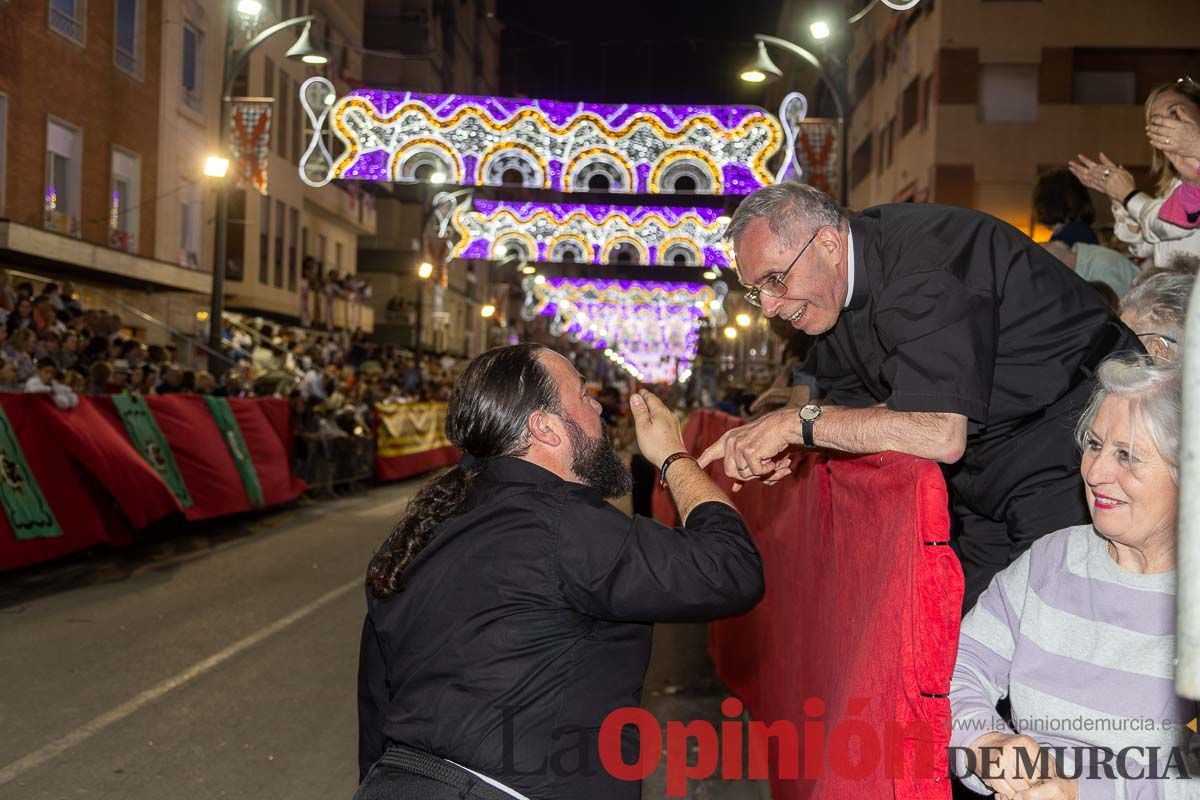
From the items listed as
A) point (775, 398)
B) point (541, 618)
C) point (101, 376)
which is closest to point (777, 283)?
point (541, 618)

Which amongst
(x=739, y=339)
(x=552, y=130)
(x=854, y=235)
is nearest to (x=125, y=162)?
(x=552, y=130)

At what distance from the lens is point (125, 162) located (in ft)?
88.3

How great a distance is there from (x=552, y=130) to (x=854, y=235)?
47.2ft

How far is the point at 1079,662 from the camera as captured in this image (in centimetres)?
271

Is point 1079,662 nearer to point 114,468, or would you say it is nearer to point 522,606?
point 522,606

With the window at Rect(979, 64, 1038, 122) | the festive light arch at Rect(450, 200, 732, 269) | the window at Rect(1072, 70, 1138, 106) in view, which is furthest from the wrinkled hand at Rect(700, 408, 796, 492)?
the window at Rect(1072, 70, 1138, 106)

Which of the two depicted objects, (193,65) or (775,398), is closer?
(775,398)

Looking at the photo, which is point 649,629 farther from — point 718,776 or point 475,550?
point 718,776

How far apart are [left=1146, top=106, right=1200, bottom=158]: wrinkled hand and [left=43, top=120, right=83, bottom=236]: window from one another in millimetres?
21943

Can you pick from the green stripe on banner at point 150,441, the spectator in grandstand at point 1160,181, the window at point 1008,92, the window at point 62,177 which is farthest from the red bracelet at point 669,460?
the window at point 1008,92

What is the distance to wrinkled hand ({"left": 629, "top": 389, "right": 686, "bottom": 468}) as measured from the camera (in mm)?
3354

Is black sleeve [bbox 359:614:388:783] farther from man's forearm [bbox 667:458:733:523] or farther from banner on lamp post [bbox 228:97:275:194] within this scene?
banner on lamp post [bbox 228:97:275:194]

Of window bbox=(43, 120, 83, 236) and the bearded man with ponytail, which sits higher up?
window bbox=(43, 120, 83, 236)

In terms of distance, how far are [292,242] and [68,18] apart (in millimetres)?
17278
